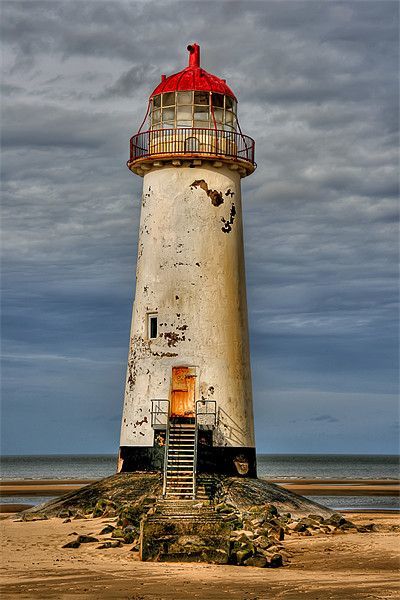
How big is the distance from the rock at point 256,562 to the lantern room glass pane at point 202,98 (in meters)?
12.5

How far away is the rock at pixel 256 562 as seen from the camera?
64.9 ft

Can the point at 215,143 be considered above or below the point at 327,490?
above

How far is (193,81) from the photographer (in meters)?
27.9

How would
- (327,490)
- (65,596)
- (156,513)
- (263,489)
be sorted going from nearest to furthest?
(65,596), (156,513), (263,489), (327,490)

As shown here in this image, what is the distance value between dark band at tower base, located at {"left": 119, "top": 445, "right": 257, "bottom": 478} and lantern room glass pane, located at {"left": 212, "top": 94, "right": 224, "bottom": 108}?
8586 mm

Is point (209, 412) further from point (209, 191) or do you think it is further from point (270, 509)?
point (209, 191)

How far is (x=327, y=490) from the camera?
56.9 meters

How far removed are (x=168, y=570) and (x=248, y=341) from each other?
32.4 feet

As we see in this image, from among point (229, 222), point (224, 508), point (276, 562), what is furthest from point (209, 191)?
point (276, 562)

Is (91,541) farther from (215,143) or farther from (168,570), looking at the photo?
(215,143)

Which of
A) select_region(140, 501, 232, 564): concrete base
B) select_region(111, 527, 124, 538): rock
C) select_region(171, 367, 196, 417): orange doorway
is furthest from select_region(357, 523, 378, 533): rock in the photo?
select_region(140, 501, 232, 564): concrete base

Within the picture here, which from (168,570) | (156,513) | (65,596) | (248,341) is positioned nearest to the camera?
(65,596)

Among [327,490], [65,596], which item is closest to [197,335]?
[65,596]

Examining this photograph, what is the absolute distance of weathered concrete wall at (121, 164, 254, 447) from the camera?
26.9 metres
